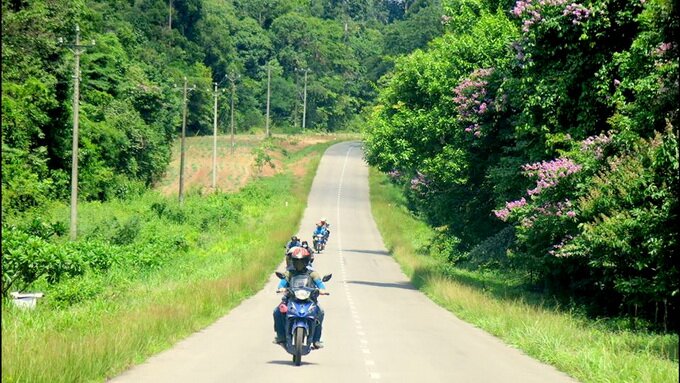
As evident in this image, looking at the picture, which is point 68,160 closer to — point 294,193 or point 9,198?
point 9,198

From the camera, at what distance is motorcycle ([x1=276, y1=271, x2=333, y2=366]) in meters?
15.4

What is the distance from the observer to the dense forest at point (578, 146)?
19.6 meters

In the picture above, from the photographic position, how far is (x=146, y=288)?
Result: 29.2 meters

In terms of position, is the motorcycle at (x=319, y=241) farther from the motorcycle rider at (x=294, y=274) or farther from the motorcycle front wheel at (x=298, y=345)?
the motorcycle front wheel at (x=298, y=345)

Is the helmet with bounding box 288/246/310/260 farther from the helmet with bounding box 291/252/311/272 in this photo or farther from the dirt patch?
the dirt patch

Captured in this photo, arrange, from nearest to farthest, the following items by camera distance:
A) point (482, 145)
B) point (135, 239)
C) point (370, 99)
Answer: point (482, 145)
point (135, 239)
point (370, 99)

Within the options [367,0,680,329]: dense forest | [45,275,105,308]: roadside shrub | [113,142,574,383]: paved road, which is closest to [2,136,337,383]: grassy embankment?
[45,275,105,308]: roadside shrub

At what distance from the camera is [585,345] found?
17.7 m

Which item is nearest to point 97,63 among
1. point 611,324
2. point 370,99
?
point 611,324

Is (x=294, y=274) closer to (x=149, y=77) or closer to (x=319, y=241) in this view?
(x=319, y=241)

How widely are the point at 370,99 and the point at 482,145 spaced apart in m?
144

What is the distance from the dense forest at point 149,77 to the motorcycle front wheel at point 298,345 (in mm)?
28868

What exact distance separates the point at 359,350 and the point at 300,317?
2.52m

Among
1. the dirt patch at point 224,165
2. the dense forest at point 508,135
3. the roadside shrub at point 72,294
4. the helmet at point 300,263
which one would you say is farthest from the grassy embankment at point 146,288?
the dirt patch at point 224,165
